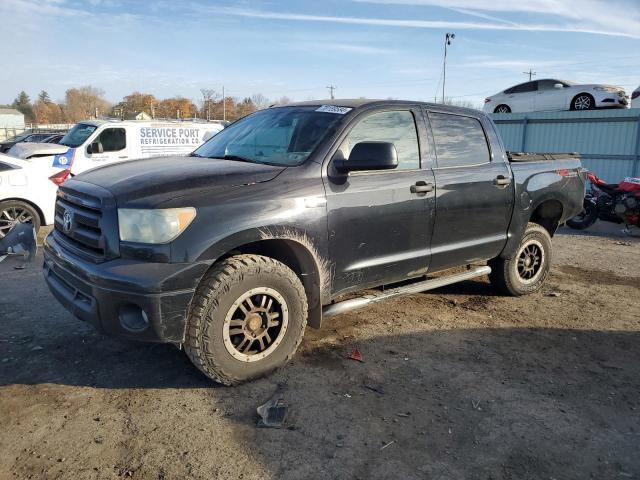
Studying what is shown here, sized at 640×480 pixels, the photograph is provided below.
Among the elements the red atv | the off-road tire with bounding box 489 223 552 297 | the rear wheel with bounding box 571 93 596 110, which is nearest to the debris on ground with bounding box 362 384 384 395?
the off-road tire with bounding box 489 223 552 297

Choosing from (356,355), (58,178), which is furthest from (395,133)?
(58,178)

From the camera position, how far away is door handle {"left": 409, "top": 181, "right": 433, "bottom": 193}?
13.4ft

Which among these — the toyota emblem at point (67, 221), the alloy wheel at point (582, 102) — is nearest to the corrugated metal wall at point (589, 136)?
the alloy wheel at point (582, 102)

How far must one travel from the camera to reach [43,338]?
4207mm

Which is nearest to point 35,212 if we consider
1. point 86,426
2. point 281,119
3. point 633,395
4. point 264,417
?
point 281,119

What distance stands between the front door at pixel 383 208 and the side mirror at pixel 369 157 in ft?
0.35

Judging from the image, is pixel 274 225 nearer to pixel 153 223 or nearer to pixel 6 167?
pixel 153 223

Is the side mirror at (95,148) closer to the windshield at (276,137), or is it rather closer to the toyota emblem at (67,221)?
the windshield at (276,137)

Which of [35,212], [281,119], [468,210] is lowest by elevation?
[35,212]

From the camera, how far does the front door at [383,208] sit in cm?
370

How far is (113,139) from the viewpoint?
37.6ft

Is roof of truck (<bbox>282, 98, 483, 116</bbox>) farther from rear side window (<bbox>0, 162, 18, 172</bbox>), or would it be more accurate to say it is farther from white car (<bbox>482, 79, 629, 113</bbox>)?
white car (<bbox>482, 79, 629, 113</bbox>)

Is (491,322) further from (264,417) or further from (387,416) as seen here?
(264,417)

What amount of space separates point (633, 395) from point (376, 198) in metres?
2.18
